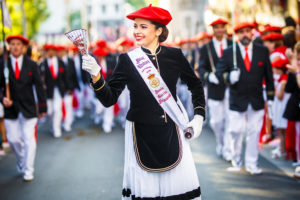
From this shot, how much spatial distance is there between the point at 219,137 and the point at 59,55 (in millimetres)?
5936

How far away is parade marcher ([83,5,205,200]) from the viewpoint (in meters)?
3.56

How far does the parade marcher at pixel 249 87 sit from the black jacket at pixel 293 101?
53 centimetres

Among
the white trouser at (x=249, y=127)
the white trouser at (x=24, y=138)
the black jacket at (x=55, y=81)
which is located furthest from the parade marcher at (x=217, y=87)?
the black jacket at (x=55, y=81)

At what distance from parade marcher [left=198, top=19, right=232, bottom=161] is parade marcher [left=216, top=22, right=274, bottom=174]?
0.88 m

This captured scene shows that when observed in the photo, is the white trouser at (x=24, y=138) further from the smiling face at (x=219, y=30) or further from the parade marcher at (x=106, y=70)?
the parade marcher at (x=106, y=70)

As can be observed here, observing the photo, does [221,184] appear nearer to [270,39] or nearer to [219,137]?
[219,137]

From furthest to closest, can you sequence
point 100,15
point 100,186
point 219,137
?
point 100,15 → point 219,137 → point 100,186

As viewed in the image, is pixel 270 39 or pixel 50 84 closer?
pixel 270 39

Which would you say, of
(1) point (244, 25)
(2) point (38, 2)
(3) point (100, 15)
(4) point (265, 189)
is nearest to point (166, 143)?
(4) point (265, 189)

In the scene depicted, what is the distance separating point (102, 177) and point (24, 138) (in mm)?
1435

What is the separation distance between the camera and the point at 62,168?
7242 mm

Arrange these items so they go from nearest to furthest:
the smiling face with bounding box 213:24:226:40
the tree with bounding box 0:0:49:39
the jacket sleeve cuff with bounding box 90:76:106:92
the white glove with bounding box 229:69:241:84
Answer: the jacket sleeve cuff with bounding box 90:76:106:92
the white glove with bounding box 229:69:241:84
the smiling face with bounding box 213:24:226:40
the tree with bounding box 0:0:49:39

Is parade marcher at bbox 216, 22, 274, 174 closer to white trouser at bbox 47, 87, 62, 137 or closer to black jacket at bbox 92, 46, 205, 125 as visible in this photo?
black jacket at bbox 92, 46, 205, 125

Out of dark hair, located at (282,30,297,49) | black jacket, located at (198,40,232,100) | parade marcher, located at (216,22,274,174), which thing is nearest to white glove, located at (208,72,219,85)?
black jacket, located at (198,40,232,100)
